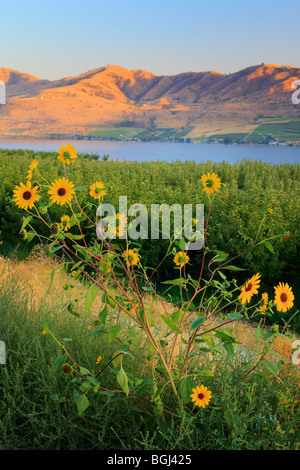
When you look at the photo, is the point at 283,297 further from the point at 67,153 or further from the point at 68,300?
the point at 68,300

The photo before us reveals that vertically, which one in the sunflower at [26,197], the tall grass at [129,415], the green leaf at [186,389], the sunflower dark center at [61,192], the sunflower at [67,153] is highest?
the sunflower at [67,153]

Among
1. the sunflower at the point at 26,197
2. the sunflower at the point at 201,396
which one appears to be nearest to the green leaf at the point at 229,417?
the sunflower at the point at 201,396

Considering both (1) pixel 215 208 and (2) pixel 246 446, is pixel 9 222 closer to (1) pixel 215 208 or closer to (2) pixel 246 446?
(1) pixel 215 208

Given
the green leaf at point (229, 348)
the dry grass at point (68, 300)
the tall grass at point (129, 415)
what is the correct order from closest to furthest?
the green leaf at point (229, 348)
the tall grass at point (129, 415)
the dry grass at point (68, 300)

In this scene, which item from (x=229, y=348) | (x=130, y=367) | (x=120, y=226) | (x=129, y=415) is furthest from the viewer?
(x=130, y=367)

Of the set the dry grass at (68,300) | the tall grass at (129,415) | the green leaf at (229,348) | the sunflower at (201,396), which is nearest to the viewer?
the green leaf at (229,348)

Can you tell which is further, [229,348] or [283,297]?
[283,297]

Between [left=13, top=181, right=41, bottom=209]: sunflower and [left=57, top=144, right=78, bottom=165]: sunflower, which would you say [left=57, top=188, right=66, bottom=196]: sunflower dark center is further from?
[left=57, top=144, right=78, bottom=165]: sunflower

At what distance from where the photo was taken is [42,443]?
281 centimetres

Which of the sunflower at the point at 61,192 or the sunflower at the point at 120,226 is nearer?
the sunflower at the point at 61,192

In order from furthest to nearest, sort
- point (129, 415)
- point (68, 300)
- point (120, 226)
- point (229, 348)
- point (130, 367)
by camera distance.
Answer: point (68, 300) < point (130, 367) < point (129, 415) < point (120, 226) < point (229, 348)

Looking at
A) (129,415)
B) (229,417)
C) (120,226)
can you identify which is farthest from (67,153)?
(229,417)

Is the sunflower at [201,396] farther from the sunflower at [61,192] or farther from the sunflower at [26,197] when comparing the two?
the sunflower at [26,197]

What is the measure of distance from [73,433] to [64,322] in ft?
3.06
